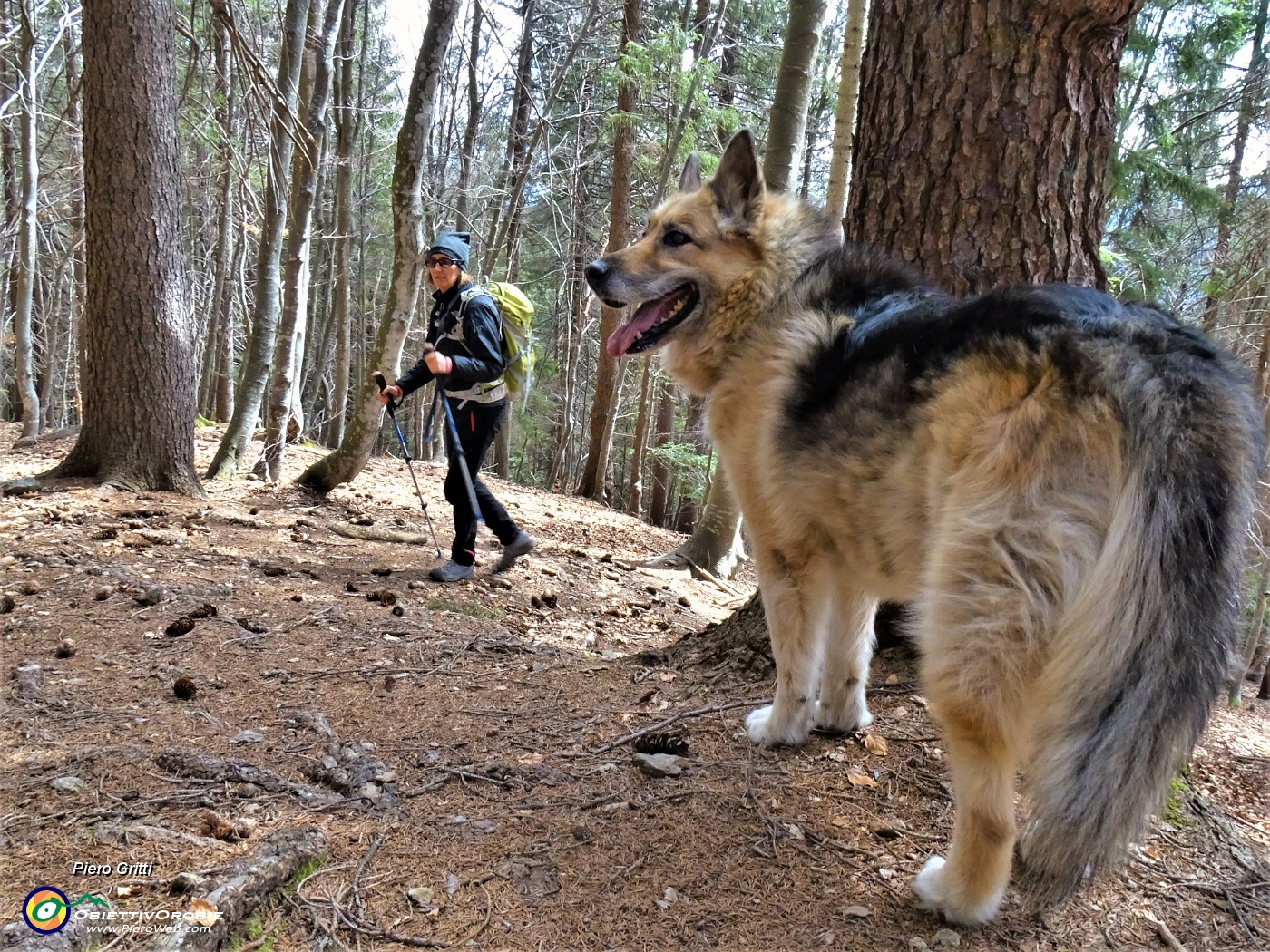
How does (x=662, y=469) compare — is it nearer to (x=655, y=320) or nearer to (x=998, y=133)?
(x=655, y=320)

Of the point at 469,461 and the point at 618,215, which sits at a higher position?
the point at 618,215

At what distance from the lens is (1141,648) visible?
183cm

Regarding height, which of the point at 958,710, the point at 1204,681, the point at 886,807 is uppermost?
the point at 1204,681

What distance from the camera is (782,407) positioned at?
9.77ft

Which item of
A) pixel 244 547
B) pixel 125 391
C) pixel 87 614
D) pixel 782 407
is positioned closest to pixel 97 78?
pixel 125 391

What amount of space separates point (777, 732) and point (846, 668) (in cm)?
40

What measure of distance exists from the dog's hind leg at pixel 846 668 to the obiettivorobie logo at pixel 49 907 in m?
2.54

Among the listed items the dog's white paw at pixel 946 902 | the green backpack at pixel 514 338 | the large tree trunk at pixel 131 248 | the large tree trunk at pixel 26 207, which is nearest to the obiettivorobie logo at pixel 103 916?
the dog's white paw at pixel 946 902

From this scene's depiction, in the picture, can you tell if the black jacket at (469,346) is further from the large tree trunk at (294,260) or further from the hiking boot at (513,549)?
the large tree trunk at (294,260)

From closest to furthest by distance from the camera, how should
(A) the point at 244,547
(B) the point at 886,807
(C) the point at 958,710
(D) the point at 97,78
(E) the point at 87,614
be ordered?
(C) the point at 958,710, (B) the point at 886,807, (E) the point at 87,614, (A) the point at 244,547, (D) the point at 97,78

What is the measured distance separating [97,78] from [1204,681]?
875 centimetres

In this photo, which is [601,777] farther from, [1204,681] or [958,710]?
[1204,681]

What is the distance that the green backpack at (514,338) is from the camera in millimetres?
6488

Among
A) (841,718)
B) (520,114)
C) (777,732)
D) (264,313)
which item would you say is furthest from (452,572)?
(520,114)
